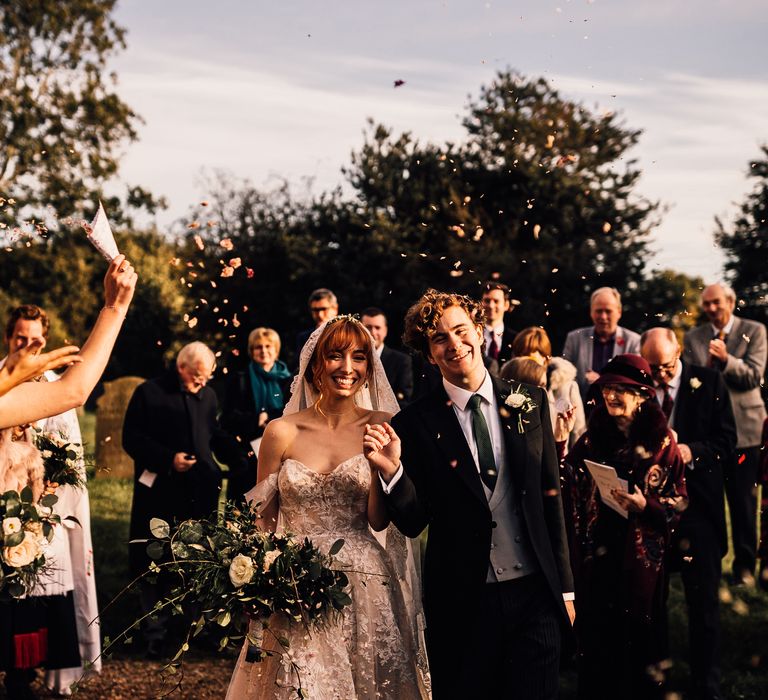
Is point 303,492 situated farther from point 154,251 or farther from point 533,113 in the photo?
point 154,251

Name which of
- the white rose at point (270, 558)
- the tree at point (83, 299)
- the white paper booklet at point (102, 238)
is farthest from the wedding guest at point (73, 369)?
the tree at point (83, 299)

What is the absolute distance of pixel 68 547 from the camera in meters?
7.39

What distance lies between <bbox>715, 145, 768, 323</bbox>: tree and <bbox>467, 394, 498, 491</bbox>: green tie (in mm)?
20712

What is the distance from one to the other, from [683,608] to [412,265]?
17791 millimetres

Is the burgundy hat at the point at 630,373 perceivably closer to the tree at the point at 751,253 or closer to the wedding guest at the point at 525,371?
the wedding guest at the point at 525,371

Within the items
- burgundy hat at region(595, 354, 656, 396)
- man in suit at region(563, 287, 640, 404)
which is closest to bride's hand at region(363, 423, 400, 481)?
burgundy hat at region(595, 354, 656, 396)

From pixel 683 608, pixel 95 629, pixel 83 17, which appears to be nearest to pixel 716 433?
pixel 683 608

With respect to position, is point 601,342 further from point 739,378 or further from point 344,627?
point 344,627

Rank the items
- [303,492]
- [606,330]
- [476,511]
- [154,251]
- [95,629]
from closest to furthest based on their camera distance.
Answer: [476,511]
[303,492]
[95,629]
[606,330]
[154,251]

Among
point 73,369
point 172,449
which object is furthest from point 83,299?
point 73,369

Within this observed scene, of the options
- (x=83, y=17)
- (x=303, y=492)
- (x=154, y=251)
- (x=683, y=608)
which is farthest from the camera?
(x=154, y=251)

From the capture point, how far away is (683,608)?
9.21 m

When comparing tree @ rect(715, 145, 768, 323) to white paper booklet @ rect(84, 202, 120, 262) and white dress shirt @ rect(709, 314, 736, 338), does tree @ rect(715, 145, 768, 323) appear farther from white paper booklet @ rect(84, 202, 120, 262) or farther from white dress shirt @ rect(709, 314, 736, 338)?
white paper booklet @ rect(84, 202, 120, 262)

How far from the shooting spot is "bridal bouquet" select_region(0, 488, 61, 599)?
4738 mm
